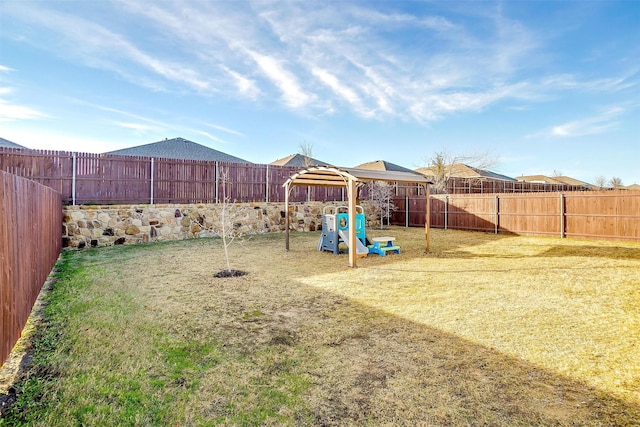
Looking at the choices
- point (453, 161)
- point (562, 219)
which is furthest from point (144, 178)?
point (453, 161)

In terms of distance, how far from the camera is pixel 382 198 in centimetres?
1519

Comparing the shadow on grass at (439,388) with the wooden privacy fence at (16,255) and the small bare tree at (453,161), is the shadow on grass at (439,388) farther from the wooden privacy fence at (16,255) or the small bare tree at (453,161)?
the small bare tree at (453,161)

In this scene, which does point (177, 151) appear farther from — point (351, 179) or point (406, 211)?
point (351, 179)

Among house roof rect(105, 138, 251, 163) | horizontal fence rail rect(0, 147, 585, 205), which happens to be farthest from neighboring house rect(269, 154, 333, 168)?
horizontal fence rail rect(0, 147, 585, 205)

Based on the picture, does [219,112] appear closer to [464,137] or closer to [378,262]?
[378,262]

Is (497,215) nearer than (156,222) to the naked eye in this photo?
No

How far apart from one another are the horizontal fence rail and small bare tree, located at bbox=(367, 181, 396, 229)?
3.06 meters

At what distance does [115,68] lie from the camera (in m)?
12.0

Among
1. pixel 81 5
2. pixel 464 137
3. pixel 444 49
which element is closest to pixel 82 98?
pixel 81 5

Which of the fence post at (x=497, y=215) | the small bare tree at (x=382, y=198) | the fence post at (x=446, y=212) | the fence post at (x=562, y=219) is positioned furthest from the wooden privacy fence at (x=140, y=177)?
the fence post at (x=562, y=219)

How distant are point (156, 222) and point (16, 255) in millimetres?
7795

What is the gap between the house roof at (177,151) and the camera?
1649 centimetres

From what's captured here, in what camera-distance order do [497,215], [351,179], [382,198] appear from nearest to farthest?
[351,179] → [497,215] → [382,198]

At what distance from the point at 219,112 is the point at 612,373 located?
16.9 m
